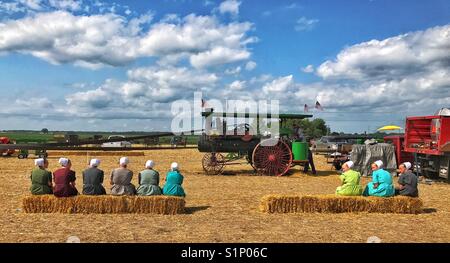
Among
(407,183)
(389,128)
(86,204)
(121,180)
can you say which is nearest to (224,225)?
(121,180)

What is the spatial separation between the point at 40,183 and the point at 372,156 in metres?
14.4

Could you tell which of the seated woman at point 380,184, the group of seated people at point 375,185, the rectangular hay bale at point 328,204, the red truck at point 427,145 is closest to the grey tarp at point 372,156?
the red truck at point 427,145

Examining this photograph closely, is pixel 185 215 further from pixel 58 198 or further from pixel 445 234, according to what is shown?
pixel 445 234

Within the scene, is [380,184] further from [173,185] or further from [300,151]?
[300,151]

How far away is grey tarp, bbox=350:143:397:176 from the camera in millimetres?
19609

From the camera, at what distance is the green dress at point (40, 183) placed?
9.73m

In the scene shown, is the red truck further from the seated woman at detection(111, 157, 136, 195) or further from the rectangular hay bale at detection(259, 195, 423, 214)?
the seated woman at detection(111, 157, 136, 195)

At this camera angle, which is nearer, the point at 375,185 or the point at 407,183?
the point at 375,185

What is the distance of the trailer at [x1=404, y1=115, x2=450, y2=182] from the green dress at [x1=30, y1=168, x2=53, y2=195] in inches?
530

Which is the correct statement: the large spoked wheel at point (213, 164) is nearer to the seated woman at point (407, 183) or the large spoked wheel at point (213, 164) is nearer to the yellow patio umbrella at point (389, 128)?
the seated woman at point (407, 183)

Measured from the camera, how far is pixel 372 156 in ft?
64.2

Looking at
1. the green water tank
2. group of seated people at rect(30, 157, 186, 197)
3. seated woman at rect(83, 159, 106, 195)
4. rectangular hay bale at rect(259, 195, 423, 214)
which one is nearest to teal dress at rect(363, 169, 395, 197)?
rectangular hay bale at rect(259, 195, 423, 214)

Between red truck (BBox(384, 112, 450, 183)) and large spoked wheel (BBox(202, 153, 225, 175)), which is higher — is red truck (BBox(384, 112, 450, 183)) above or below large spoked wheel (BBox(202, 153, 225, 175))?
above

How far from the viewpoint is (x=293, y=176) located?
1962 cm
